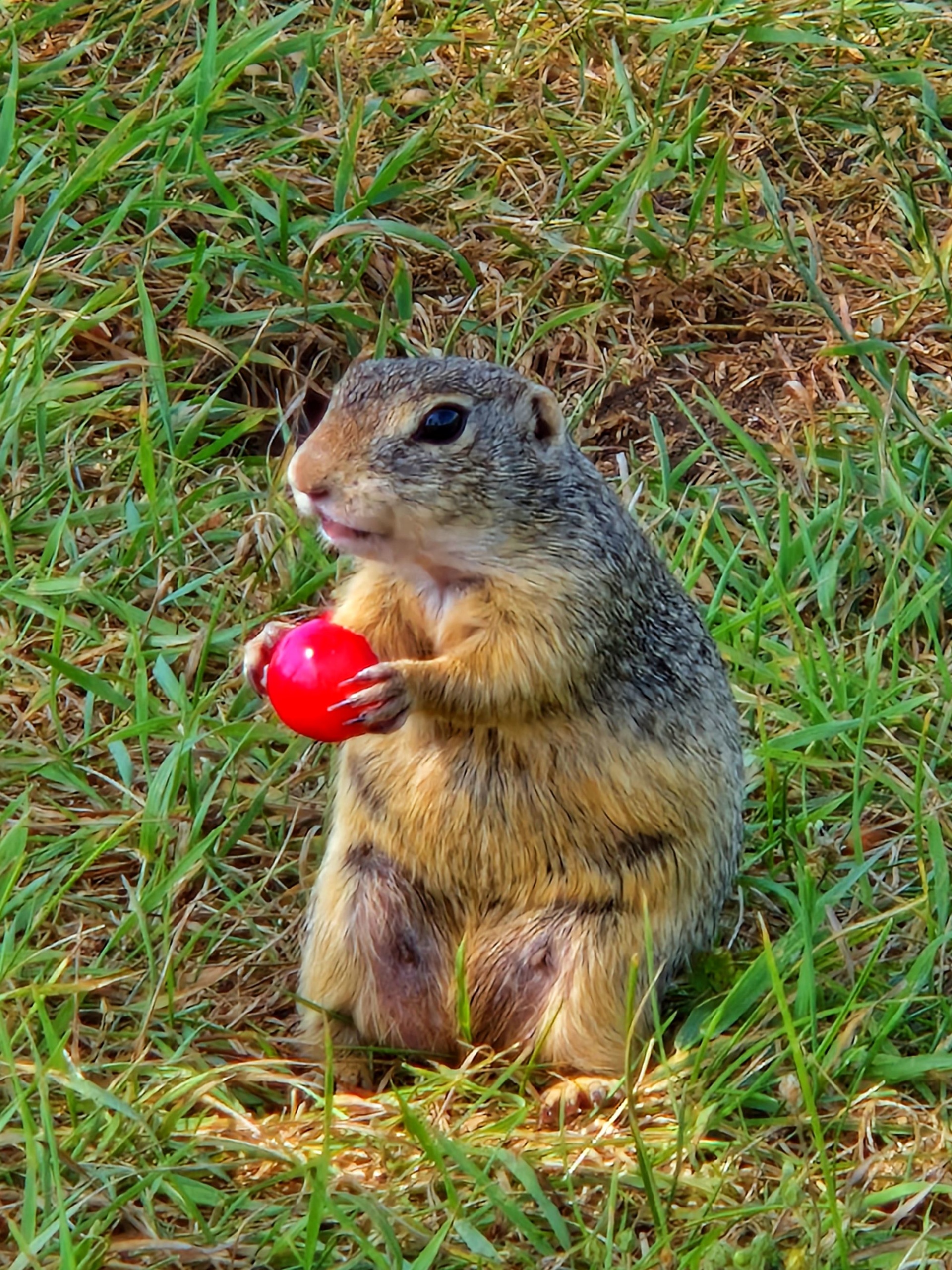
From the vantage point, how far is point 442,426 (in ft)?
11.9

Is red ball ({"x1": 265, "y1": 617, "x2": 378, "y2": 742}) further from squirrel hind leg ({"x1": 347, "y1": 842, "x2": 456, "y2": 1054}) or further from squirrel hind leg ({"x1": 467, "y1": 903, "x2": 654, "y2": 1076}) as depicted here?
squirrel hind leg ({"x1": 467, "y1": 903, "x2": 654, "y2": 1076})

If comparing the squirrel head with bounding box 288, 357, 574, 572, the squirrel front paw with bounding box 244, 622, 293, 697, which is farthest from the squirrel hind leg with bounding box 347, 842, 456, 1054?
the squirrel head with bounding box 288, 357, 574, 572

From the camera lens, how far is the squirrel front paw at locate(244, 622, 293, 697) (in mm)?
3701

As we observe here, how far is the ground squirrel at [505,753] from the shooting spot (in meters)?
3.58

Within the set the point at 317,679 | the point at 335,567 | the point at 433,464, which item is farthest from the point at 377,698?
the point at 335,567

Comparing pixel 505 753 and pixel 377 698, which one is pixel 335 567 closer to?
pixel 505 753

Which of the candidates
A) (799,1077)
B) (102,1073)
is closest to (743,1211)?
(799,1077)

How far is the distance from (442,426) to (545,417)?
254mm

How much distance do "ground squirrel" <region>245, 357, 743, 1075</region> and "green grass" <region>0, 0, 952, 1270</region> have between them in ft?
0.56

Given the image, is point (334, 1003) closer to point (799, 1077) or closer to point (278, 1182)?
point (278, 1182)

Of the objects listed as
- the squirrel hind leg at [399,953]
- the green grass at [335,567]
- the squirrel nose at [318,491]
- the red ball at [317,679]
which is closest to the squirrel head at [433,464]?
the squirrel nose at [318,491]

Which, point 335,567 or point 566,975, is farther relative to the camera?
point 335,567

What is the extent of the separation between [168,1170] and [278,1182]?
0.18 m

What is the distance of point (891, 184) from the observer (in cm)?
608
